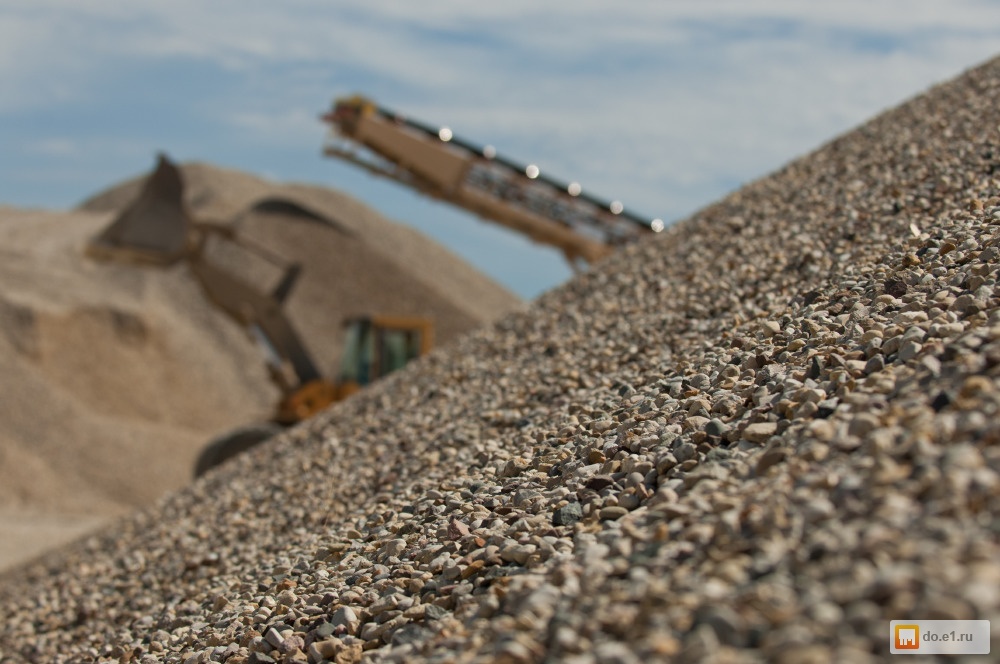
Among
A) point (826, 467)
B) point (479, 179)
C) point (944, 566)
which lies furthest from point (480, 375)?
point (479, 179)

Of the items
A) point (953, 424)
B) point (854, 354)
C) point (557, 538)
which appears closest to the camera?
point (953, 424)

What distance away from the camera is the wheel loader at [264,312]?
38.9 ft

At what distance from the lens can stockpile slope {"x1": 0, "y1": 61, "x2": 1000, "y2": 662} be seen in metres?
2.19

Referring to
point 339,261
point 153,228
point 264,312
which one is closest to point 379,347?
point 264,312

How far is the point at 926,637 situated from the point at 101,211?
32.5m

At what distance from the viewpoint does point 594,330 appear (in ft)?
21.7

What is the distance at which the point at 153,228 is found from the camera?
41.1ft

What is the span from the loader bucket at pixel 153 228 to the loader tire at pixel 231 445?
2989mm

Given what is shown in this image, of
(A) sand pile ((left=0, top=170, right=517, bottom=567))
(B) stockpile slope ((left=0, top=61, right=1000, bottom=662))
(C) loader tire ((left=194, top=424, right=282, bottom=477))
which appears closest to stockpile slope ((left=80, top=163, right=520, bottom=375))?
(A) sand pile ((left=0, top=170, right=517, bottom=567))

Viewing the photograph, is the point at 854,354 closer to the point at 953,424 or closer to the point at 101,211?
the point at 953,424

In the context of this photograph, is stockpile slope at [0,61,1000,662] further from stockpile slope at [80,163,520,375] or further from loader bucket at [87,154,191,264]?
stockpile slope at [80,163,520,375]

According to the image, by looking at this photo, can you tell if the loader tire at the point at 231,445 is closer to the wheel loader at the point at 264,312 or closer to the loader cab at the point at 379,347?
the wheel loader at the point at 264,312

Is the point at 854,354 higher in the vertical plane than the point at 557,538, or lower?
higher

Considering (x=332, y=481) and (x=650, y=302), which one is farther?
(x=650, y=302)
